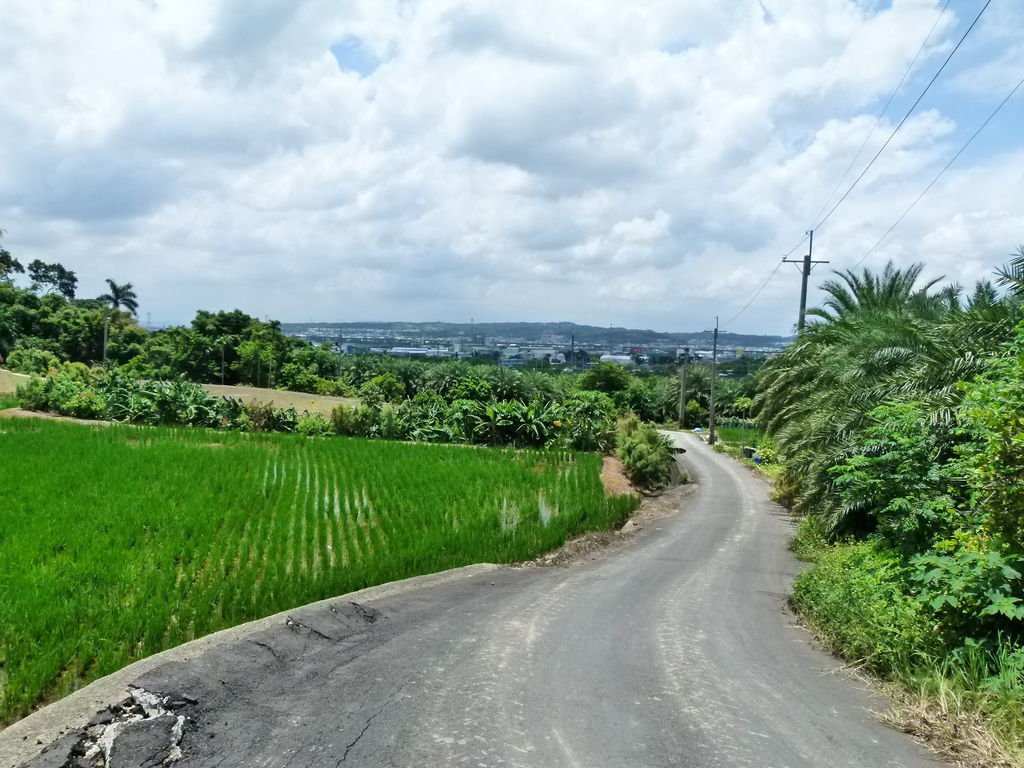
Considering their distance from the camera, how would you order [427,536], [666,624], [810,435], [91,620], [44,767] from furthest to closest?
[810,435], [427,536], [666,624], [91,620], [44,767]

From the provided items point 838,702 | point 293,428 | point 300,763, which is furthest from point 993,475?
point 293,428

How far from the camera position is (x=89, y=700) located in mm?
5320

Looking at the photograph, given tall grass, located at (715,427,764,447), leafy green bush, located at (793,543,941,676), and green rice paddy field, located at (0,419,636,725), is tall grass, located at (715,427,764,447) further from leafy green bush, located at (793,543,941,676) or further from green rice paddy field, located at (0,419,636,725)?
leafy green bush, located at (793,543,941,676)

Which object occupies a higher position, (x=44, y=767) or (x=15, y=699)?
(x=44, y=767)

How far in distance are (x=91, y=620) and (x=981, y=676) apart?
7.68 meters

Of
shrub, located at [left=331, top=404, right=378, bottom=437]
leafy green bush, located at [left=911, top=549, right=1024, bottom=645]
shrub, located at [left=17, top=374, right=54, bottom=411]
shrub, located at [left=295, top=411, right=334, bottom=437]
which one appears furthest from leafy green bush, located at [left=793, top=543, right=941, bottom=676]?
shrub, located at [left=17, top=374, right=54, bottom=411]

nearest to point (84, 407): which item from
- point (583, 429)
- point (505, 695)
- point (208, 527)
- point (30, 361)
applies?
point (583, 429)

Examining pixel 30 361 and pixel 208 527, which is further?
pixel 30 361

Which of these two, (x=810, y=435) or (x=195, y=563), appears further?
(x=810, y=435)

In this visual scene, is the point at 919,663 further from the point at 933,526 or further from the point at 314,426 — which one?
the point at 314,426

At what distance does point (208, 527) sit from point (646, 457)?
1688 centimetres

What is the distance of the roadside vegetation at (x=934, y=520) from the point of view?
18.4 feet

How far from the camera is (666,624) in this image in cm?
864

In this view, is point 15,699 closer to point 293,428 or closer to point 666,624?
point 666,624
